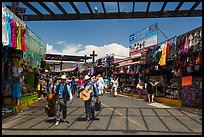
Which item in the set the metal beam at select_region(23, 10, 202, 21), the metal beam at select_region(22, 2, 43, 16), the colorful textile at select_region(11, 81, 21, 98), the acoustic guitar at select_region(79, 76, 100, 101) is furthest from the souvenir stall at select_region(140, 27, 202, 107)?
the colorful textile at select_region(11, 81, 21, 98)

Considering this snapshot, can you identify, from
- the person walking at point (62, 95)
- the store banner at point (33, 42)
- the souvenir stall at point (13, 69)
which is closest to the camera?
the person walking at point (62, 95)

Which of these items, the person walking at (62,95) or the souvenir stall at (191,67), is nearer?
the person walking at (62,95)

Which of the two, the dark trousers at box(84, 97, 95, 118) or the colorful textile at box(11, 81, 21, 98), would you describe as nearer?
the dark trousers at box(84, 97, 95, 118)

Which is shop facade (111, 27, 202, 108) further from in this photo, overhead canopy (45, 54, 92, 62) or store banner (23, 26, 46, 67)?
overhead canopy (45, 54, 92, 62)

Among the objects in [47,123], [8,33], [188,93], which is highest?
[8,33]

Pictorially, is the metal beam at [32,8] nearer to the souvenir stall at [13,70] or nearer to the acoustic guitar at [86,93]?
the acoustic guitar at [86,93]

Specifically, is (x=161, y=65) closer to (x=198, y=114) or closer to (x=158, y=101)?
(x=158, y=101)

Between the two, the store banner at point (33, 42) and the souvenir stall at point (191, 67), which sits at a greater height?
the store banner at point (33, 42)

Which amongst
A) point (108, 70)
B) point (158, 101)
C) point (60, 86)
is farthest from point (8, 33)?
point (108, 70)

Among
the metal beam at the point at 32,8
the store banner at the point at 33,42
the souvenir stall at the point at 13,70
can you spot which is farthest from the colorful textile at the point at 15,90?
the metal beam at the point at 32,8

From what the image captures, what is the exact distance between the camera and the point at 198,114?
1145cm

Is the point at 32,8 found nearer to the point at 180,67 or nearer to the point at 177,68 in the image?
the point at 180,67

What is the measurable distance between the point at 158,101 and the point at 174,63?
3879 millimetres

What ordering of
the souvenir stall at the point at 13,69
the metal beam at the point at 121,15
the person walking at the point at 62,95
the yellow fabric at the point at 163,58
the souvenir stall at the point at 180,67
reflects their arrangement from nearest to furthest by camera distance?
the metal beam at the point at 121,15 → the person walking at the point at 62,95 → the souvenir stall at the point at 13,69 → the souvenir stall at the point at 180,67 → the yellow fabric at the point at 163,58
